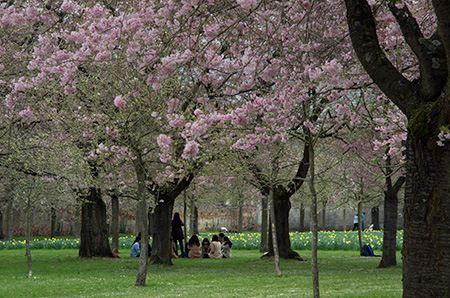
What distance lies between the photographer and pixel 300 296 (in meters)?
9.50

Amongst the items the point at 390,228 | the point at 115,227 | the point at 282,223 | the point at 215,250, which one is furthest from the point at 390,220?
the point at 115,227

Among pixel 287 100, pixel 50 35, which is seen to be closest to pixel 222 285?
pixel 287 100

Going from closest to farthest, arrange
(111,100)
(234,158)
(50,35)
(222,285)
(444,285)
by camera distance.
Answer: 1. (444,285)
2. (50,35)
3. (222,285)
4. (111,100)
5. (234,158)

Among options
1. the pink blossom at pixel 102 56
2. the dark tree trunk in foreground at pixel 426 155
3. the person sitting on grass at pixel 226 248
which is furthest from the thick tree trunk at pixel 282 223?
the dark tree trunk in foreground at pixel 426 155

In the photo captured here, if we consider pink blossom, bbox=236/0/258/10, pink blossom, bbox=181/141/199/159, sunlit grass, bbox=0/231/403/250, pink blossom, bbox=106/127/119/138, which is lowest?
sunlit grass, bbox=0/231/403/250

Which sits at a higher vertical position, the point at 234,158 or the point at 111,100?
the point at 111,100

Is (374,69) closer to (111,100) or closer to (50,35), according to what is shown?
(50,35)

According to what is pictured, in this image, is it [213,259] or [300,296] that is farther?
[213,259]

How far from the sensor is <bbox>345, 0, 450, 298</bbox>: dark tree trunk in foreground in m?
5.39

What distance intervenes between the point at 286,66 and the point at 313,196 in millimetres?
2111

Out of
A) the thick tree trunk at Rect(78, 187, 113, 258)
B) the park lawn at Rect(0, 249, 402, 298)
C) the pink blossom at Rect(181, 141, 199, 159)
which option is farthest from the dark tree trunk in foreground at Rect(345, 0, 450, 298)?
the thick tree trunk at Rect(78, 187, 113, 258)

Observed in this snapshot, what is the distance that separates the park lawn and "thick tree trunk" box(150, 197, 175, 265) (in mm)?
472

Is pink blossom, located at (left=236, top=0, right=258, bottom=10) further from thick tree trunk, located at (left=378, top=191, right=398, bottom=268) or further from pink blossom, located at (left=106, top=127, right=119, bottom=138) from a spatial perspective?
thick tree trunk, located at (left=378, top=191, right=398, bottom=268)

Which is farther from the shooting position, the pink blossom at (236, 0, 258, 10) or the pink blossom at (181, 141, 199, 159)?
the pink blossom at (181, 141, 199, 159)
